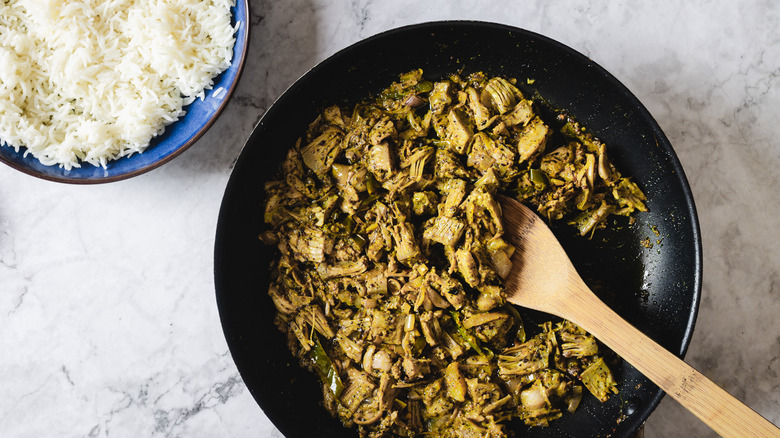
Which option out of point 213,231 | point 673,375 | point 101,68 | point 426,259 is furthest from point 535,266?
point 101,68

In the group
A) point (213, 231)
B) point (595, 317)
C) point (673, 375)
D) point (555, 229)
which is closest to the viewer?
point (673, 375)

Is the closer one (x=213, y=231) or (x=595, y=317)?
→ (x=595, y=317)

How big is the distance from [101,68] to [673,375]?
3.03 m

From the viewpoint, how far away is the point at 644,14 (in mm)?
2930

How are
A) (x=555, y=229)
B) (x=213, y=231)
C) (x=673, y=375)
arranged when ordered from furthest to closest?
1. (x=213, y=231)
2. (x=555, y=229)
3. (x=673, y=375)

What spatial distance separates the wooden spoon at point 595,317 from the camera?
7.27ft

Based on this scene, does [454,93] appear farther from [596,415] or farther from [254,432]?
[254,432]

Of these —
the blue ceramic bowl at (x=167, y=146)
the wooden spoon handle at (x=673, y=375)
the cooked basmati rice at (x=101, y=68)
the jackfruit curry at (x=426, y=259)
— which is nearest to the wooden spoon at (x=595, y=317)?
the wooden spoon handle at (x=673, y=375)

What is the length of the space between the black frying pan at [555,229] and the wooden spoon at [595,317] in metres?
0.21

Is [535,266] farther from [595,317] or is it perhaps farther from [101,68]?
[101,68]

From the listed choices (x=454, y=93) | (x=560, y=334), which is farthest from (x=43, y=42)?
(x=560, y=334)

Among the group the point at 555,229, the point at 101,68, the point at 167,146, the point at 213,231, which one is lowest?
the point at 213,231

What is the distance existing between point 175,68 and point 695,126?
272 cm

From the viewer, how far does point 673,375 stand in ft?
7.59
